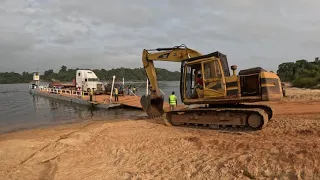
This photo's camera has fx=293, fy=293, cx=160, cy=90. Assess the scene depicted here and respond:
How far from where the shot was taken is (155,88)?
15648mm

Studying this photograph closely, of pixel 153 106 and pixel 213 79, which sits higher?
pixel 213 79

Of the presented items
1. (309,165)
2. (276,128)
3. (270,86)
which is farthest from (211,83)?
(309,165)

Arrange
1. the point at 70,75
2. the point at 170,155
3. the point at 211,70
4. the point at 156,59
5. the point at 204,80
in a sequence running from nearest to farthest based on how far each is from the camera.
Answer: the point at 170,155
the point at 211,70
the point at 204,80
the point at 156,59
the point at 70,75

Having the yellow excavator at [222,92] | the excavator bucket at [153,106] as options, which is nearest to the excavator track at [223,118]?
the yellow excavator at [222,92]

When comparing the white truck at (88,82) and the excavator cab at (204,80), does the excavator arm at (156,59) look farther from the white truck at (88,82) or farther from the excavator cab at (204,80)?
the white truck at (88,82)

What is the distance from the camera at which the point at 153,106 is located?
16.4m

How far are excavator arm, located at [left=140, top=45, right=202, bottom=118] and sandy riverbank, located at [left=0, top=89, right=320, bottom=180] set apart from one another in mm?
3198

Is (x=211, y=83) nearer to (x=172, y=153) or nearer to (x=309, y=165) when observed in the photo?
(x=172, y=153)

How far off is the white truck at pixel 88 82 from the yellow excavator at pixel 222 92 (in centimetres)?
2804

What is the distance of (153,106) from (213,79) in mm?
5357

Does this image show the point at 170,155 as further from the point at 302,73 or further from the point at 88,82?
the point at 302,73

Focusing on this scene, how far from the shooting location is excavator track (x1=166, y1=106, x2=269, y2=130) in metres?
11.2

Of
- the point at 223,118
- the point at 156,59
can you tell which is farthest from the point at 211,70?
the point at 156,59

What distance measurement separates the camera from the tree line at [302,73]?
52088 millimetres
